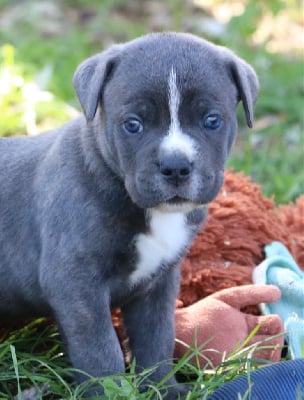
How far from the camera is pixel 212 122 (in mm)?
3266

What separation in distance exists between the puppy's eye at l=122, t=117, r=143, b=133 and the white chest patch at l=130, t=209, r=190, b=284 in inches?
13.0

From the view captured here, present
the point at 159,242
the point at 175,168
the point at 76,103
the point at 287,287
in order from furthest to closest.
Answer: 1. the point at 76,103
2. the point at 287,287
3. the point at 159,242
4. the point at 175,168

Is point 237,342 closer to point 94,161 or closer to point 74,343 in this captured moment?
point 74,343

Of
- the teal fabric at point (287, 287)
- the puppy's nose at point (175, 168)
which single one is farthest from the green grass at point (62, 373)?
the puppy's nose at point (175, 168)

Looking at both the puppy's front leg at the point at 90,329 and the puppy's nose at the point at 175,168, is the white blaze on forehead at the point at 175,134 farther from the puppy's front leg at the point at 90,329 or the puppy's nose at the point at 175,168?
the puppy's front leg at the point at 90,329

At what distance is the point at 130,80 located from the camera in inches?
128

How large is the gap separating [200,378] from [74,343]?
49 cm

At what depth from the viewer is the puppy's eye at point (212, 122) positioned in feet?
10.6

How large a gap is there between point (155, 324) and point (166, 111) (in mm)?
990

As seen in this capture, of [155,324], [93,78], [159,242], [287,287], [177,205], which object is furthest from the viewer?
[287,287]

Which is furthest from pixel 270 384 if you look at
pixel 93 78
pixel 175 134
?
pixel 93 78

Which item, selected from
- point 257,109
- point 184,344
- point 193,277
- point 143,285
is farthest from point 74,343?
point 257,109

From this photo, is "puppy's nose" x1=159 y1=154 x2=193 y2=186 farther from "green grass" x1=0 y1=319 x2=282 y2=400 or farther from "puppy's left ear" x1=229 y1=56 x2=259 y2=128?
"green grass" x1=0 y1=319 x2=282 y2=400

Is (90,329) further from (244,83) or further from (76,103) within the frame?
(76,103)
